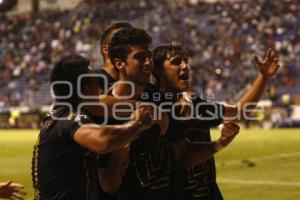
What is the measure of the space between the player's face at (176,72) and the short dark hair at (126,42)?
57 centimetres

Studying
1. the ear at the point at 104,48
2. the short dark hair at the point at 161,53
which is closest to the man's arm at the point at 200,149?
the short dark hair at the point at 161,53

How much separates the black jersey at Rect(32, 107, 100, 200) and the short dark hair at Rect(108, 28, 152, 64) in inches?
18.2

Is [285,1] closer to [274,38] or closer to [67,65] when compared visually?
[274,38]

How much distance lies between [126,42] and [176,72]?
675mm

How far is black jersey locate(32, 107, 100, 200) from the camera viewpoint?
11.6ft

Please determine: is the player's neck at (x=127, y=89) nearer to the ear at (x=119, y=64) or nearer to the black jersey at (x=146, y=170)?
the ear at (x=119, y=64)

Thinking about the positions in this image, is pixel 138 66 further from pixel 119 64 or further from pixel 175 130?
pixel 175 130

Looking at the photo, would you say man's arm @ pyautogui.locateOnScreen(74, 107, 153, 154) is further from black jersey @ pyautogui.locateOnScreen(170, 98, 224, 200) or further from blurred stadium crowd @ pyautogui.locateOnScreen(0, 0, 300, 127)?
blurred stadium crowd @ pyautogui.locateOnScreen(0, 0, 300, 127)

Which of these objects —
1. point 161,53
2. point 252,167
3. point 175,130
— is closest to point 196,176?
point 175,130

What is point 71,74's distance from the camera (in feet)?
11.4

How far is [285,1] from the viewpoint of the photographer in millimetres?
31578

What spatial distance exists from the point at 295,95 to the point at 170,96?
2309 centimetres

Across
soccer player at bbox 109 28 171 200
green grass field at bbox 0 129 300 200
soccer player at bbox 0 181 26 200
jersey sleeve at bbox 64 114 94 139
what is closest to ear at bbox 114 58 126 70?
soccer player at bbox 109 28 171 200

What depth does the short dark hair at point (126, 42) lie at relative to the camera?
3.64 m
